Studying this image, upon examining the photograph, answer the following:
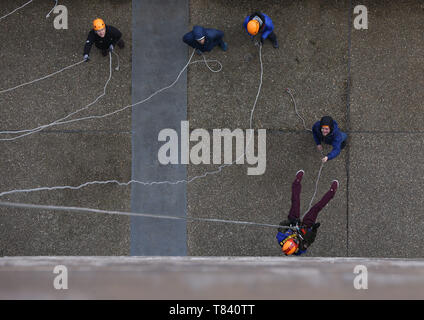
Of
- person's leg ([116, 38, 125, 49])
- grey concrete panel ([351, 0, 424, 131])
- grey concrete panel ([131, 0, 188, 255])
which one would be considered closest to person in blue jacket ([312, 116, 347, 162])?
grey concrete panel ([351, 0, 424, 131])

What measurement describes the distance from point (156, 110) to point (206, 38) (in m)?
1.30

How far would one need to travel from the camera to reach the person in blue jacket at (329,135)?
4574mm

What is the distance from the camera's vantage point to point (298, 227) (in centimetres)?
471

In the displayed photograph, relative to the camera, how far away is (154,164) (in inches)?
215

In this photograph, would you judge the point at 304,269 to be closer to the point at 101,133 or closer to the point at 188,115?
the point at 188,115

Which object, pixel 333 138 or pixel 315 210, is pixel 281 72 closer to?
pixel 333 138

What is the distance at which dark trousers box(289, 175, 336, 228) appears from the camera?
16.1ft

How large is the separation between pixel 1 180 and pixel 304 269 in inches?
180

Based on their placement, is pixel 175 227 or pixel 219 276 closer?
pixel 219 276

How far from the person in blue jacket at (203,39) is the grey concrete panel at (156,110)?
36 cm

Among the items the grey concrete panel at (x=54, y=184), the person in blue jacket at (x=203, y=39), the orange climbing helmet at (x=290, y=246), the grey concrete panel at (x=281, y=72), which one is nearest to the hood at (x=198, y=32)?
the person in blue jacket at (x=203, y=39)

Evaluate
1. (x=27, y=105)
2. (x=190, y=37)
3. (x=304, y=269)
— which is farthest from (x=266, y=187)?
(x=27, y=105)

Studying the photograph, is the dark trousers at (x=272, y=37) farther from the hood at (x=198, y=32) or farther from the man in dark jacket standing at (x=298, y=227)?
the man in dark jacket standing at (x=298, y=227)
